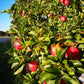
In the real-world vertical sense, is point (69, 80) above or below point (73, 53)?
below

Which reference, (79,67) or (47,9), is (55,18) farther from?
(79,67)

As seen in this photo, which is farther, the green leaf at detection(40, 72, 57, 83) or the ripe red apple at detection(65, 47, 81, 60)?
the ripe red apple at detection(65, 47, 81, 60)

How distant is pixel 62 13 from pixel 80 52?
1.58 metres

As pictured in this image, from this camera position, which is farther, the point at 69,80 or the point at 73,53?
the point at 73,53

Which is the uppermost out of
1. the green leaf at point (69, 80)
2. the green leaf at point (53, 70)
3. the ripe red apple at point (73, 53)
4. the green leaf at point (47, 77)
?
the ripe red apple at point (73, 53)

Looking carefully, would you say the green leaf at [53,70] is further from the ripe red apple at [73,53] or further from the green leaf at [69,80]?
the ripe red apple at [73,53]

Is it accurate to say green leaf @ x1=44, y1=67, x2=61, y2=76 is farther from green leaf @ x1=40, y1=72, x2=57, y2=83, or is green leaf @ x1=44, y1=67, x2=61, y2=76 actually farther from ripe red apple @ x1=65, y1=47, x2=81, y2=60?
ripe red apple @ x1=65, y1=47, x2=81, y2=60

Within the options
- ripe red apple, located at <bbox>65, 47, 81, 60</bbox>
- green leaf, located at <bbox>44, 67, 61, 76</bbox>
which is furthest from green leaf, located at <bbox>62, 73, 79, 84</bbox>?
ripe red apple, located at <bbox>65, 47, 81, 60</bbox>

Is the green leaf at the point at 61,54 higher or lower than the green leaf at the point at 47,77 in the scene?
higher

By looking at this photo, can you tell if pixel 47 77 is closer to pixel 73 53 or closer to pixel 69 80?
pixel 69 80

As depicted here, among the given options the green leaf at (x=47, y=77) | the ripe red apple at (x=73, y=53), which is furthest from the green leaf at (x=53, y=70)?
the ripe red apple at (x=73, y=53)

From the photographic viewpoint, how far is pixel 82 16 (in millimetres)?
1518

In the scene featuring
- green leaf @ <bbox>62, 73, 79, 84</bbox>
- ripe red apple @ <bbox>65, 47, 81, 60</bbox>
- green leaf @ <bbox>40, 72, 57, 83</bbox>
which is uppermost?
ripe red apple @ <bbox>65, 47, 81, 60</bbox>

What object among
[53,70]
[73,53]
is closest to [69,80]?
[53,70]
